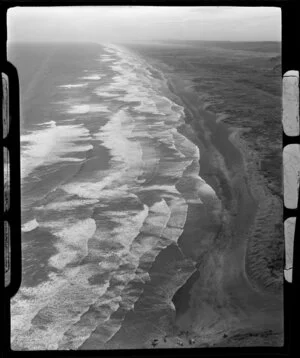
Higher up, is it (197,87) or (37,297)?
(197,87)

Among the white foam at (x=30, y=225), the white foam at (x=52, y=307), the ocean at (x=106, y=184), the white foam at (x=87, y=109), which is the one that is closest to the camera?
the white foam at (x=52, y=307)

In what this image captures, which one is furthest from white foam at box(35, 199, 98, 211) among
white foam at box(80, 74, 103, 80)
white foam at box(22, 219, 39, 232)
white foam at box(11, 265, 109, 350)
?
white foam at box(80, 74, 103, 80)

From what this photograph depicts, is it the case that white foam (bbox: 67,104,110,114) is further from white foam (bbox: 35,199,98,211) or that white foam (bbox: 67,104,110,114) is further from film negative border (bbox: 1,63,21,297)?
film negative border (bbox: 1,63,21,297)

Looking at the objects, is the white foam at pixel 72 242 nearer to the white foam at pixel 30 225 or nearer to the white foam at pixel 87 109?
the white foam at pixel 30 225

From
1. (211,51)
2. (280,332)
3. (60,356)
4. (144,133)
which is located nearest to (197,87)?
(211,51)

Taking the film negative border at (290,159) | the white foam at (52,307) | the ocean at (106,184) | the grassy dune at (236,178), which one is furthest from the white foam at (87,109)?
the film negative border at (290,159)

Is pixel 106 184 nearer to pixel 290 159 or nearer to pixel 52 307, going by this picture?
pixel 52 307

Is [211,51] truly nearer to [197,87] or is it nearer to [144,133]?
[197,87]

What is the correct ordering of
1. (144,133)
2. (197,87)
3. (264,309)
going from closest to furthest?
(264,309)
(144,133)
(197,87)
